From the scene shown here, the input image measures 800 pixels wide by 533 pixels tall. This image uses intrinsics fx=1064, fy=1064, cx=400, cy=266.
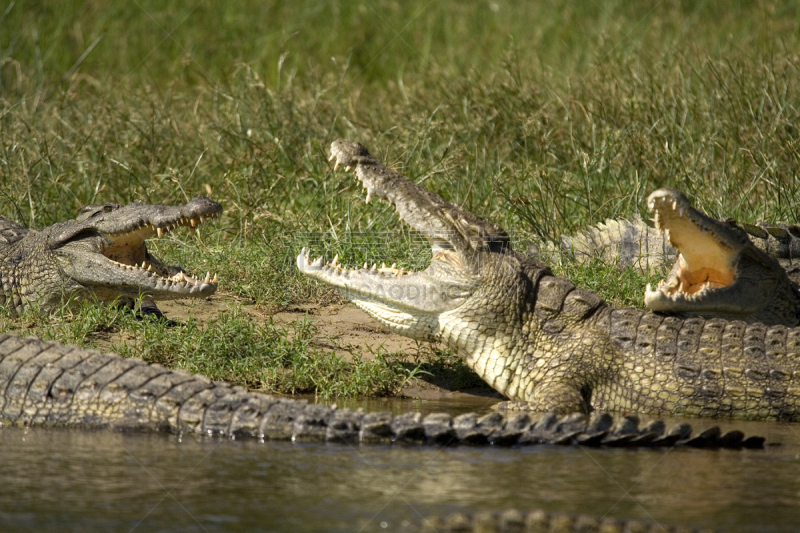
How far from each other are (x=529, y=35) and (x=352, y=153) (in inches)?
252

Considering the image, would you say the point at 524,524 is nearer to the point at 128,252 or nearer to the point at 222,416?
the point at 222,416

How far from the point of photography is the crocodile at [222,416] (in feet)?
13.1

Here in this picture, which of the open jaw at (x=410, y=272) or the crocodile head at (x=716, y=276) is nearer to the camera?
the open jaw at (x=410, y=272)

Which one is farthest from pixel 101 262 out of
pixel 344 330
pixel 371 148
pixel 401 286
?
pixel 371 148

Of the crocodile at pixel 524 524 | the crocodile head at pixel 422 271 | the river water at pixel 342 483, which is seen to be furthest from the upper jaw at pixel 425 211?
the crocodile at pixel 524 524

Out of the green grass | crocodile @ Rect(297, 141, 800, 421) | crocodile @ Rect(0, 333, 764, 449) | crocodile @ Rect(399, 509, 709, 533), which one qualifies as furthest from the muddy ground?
crocodile @ Rect(399, 509, 709, 533)

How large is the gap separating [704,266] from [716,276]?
3.3 inches

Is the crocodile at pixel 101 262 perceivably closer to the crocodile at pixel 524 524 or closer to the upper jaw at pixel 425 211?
the upper jaw at pixel 425 211

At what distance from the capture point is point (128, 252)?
19.6 feet

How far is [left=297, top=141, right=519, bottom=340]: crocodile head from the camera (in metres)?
5.16

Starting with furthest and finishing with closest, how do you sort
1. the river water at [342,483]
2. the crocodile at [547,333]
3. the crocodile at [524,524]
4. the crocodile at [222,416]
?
the crocodile at [547,333]
the crocodile at [222,416]
the river water at [342,483]
the crocodile at [524,524]

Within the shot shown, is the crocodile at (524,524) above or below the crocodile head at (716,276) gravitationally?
below

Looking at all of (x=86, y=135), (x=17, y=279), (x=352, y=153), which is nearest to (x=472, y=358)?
(x=352, y=153)

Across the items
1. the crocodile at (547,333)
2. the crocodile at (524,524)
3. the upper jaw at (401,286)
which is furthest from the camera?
the upper jaw at (401,286)
